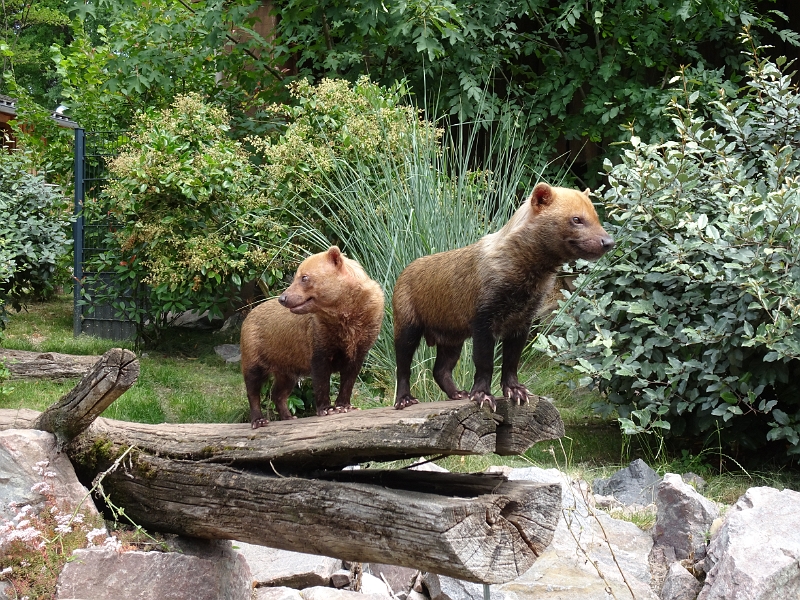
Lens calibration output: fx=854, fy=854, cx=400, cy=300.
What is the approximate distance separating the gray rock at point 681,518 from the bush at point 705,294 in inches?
42.8

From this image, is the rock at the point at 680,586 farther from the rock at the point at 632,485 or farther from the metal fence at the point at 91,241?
the metal fence at the point at 91,241

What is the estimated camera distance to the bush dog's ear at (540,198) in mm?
3820

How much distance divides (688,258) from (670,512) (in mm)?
2322

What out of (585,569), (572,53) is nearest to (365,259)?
(585,569)

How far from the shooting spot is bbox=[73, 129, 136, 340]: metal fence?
10594 millimetres

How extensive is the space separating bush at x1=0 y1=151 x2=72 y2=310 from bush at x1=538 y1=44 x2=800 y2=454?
240 inches

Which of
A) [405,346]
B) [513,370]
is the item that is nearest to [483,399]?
[513,370]

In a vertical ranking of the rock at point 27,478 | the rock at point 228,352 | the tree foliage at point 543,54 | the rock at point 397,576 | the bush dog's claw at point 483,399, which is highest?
the tree foliage at point 543,54

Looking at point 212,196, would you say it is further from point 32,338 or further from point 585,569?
point 585,569

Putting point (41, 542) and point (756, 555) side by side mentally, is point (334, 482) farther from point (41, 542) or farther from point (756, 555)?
point (756, 555)

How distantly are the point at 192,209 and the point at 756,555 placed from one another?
19.3 feet

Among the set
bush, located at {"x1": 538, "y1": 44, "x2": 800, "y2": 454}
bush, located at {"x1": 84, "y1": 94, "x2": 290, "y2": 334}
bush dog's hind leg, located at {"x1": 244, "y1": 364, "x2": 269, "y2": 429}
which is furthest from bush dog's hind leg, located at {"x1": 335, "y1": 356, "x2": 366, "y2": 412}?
bush, located at {"x1": 84, "y1": 94, "x2": 290, "y2": 334}

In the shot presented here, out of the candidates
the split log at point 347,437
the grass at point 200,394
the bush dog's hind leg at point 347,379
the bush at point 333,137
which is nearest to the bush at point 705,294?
the grass at point 200,394

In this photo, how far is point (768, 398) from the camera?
21.7 feet
